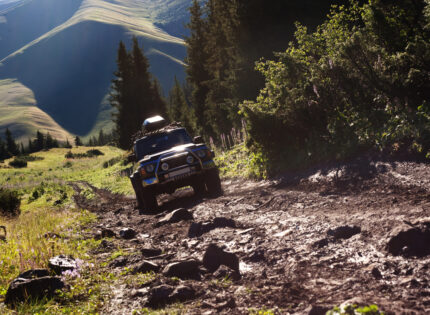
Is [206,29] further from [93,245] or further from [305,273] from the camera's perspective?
[305,273]

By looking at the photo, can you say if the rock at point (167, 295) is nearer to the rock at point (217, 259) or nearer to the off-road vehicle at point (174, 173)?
the rock at point (217, 259)

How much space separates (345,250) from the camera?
399 centimetres

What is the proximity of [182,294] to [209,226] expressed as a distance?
256cm

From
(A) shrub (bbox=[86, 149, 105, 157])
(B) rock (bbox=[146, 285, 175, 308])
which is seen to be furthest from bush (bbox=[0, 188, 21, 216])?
(A) shrub (bbox=[86, 149, 105, 157])

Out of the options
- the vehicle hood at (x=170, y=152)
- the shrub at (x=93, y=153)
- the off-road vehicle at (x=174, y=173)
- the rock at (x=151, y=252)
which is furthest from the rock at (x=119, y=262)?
the shrub at (x=93, y=153)

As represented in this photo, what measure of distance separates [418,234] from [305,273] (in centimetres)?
118

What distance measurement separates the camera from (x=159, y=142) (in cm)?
1103

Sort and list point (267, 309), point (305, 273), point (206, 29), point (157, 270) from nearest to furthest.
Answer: point (267, 309) → point (305, 273) → point (157, 270) → point (206, 29)

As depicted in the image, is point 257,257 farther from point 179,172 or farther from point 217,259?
point 179,172

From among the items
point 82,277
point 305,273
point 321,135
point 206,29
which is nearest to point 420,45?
point 321,135

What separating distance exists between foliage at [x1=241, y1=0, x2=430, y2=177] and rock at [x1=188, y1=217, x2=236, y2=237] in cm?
308

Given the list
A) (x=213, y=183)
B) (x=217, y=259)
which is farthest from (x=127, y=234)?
(x=213, y=183)

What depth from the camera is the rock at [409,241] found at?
3471mm

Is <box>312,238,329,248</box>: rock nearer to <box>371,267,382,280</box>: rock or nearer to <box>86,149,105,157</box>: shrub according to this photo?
<box>371,267,382,280</box>: rock
